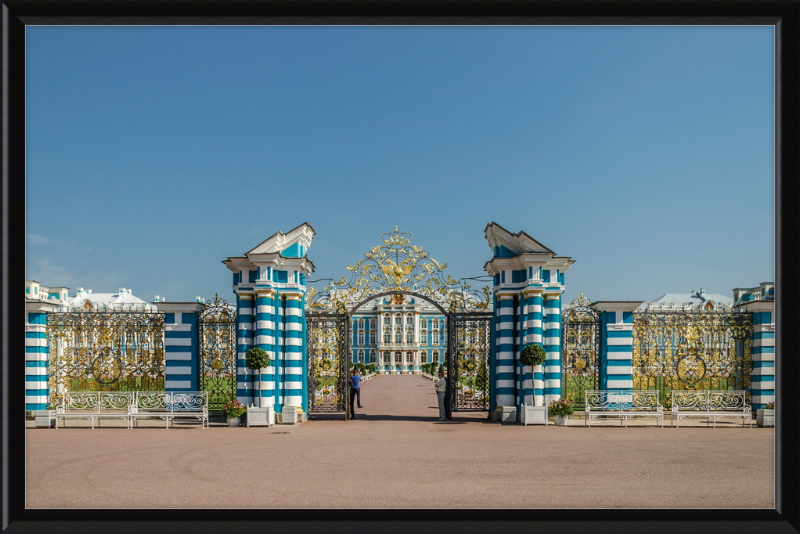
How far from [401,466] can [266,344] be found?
6785mm

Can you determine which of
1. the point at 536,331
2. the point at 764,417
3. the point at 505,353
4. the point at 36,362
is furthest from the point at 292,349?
the point at 764,417

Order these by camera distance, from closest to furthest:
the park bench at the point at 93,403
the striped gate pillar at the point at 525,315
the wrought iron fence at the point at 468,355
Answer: the park bench at the point at 93,403, the striped gate pillar at the point at 525,315, the wrought iron fence at the point at 468,355

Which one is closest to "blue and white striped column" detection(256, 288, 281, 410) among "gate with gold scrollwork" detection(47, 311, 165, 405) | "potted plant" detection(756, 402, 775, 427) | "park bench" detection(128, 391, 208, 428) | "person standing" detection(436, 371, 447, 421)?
"park bench" detection(128, 391, 208, 428)

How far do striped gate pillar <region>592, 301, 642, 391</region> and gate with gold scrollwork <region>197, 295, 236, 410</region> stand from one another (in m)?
10.0

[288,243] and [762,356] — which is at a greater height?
[288,243]

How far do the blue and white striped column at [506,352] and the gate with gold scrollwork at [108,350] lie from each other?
914 centimetres

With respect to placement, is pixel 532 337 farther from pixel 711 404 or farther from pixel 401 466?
pixel 401 466

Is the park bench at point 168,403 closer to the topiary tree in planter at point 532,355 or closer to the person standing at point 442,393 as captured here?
the person standing at point 442,393

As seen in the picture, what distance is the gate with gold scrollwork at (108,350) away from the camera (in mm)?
16609

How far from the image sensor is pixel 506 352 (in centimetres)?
1633

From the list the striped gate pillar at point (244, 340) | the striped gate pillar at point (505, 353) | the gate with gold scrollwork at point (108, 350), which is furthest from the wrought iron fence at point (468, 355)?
the gate with gold scrollwork at point (108, 350)
